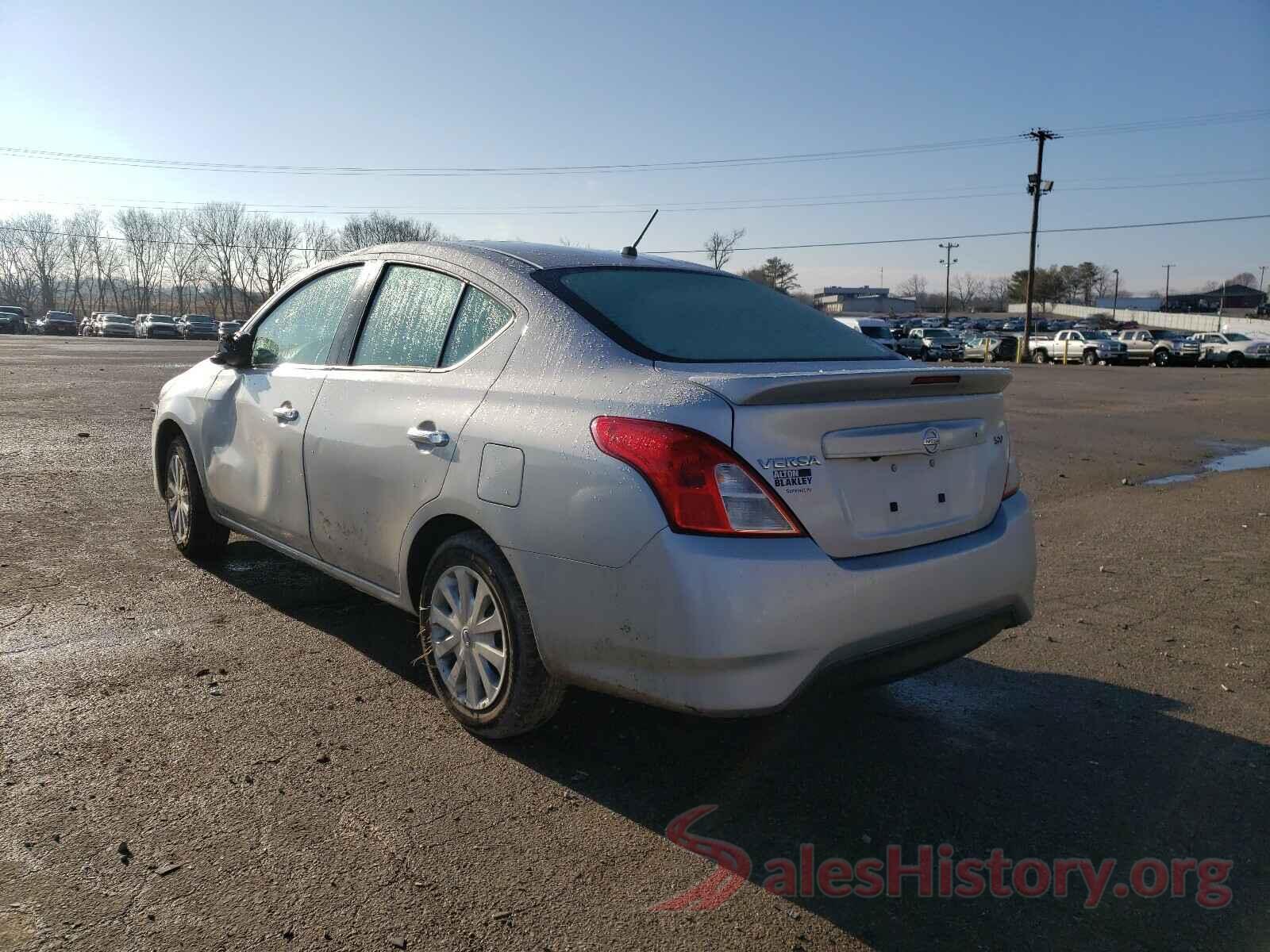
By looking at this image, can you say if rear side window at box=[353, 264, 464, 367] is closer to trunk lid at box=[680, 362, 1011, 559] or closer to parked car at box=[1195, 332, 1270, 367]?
trunk lid at box=[680, 362, 1011, 559]

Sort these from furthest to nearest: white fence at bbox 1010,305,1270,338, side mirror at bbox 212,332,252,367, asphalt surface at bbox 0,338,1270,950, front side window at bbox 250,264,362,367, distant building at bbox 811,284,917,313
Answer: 1. distant building at bbox 811,284,917,313
2. white fence at bbox 1010,305,1270,338
3. side mirror at bbox 212,332,252,367
4. front side window at bbox 250,264,362,367
5. asphalt surface at bbox 0,338,1270,950

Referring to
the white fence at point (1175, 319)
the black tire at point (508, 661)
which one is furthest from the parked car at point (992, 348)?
the black tire at point (508, 661)

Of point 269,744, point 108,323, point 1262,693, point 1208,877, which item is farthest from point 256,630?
point 108,323

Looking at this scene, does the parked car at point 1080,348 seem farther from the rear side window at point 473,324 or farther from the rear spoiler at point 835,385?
the rear side window at point 473,324

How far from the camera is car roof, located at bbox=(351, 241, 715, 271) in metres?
3.77

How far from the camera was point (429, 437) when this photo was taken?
3428 millimetres

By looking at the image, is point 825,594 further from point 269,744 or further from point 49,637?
point 49,637

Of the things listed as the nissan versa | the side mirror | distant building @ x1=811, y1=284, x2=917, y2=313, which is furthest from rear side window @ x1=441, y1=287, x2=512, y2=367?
distant building @ x1=811, y1=284, x2=917, y2=313

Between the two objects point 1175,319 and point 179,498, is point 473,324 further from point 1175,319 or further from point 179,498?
point 1175,319

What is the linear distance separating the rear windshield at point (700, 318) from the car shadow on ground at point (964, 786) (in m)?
1.20

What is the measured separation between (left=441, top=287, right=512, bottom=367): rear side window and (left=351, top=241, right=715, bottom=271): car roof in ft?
0.58

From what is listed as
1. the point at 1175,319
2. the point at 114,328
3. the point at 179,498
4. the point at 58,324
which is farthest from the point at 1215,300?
the point at 179,498

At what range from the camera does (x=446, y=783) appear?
307 cm

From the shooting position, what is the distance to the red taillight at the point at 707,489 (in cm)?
268
